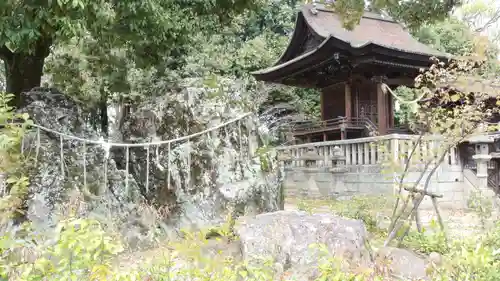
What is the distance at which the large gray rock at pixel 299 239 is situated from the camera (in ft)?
13.0

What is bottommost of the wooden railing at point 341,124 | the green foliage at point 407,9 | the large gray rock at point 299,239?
the large gray rock at point 299,239

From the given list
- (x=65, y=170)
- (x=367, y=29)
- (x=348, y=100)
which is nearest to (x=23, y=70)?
(x=65, y=170)

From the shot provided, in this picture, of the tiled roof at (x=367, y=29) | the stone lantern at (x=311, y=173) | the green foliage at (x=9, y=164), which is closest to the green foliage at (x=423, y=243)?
the green foliage at (x=9, y=164)

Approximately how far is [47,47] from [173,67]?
8.27m

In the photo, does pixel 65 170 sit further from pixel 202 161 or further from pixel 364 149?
pixel 364 149

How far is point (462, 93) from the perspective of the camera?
15.9 feet

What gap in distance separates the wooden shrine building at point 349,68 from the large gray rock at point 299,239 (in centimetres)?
785

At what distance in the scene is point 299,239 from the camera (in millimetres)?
4223

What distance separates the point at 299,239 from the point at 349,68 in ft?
33.8

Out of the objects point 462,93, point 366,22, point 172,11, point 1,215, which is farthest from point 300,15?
point 1,215

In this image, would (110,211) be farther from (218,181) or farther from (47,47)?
(47,47)

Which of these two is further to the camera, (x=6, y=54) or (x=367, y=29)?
(x=367, y=29)

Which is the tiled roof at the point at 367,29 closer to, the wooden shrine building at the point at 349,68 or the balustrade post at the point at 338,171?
the wooden shrine building at the point at 349,68

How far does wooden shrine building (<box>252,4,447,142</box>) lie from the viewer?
39.8 feet
